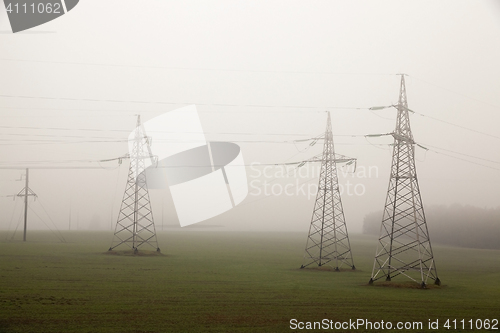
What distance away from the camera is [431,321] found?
25.7m

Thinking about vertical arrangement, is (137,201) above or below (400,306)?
above

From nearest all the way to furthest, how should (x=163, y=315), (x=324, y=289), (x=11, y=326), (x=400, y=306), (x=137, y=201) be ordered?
1. (x=11, y=326)
2. (x=163, y=315)
3. (x=400, y=306)
4. (x=324, y=289)
5. (x=137, y=201)

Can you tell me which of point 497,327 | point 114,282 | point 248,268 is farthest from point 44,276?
point 497,327

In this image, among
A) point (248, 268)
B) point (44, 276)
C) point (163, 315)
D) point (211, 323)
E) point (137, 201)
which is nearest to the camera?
point (211, 323)

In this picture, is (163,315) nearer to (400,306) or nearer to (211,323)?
(211,323)

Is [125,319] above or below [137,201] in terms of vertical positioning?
below

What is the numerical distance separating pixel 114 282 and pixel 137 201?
21.4 meters

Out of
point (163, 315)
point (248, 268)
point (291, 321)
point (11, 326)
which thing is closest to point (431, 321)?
point (291, 321)

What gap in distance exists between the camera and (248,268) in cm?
5212

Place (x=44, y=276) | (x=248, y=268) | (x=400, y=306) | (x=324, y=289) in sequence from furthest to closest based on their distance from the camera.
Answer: (x=248, y=268)
(x=44, y=276)
(x=324, y=289)
(x=400, y=306)

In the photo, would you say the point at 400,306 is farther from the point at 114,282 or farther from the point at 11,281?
the point at 11,281

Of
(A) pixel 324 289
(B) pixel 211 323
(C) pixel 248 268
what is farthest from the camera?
(C) pixel 248 268

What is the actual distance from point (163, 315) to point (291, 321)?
23.4 feet

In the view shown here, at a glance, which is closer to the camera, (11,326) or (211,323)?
(11,326)
